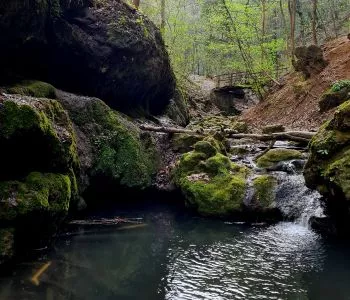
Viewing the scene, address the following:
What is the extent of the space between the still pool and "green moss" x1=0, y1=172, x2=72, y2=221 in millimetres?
1141

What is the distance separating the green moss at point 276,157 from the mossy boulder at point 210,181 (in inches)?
40.3

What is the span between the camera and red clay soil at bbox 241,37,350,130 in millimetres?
21625

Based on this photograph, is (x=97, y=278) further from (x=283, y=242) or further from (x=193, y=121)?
(x=193, y=121)

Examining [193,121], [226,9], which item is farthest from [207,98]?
[226,9]

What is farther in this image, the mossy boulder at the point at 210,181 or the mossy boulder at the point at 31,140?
the mossy boulder at the point at 210,181

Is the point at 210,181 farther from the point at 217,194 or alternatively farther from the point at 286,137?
the point at 286,137

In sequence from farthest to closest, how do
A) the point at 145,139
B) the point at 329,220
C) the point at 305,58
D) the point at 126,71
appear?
the point at 305,58, the point at 126,71, the point at 145,139, the point at 329,220

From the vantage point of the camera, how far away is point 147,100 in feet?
67.7

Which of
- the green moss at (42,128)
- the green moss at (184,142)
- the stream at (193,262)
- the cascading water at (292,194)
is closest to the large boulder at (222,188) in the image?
the cascading water at (292,194)

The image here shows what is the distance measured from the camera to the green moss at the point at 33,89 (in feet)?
38.9

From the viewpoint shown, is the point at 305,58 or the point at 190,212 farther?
the point at 305,58

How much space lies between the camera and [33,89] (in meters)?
12.4

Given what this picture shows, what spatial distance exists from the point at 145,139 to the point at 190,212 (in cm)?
386

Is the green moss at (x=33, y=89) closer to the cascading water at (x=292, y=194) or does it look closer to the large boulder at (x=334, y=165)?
the cascading water at (x=292, y=194)
